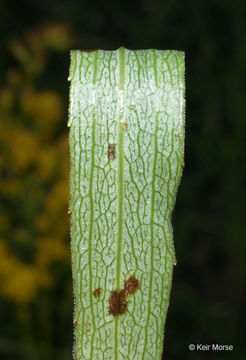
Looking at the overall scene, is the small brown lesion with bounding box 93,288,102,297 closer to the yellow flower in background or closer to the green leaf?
the green leaf

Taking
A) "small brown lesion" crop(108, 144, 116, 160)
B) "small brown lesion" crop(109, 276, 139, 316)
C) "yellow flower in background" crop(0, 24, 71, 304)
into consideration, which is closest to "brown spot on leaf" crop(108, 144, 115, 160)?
"small brown lesion" crop(108, 144, 116, 160)

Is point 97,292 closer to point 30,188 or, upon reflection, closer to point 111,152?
point 111,152

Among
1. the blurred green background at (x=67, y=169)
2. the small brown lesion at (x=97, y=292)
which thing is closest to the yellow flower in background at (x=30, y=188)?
the blurred green background at (x=67, y=169)

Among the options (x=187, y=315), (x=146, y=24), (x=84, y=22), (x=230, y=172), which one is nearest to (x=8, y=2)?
(x=84, y=22)

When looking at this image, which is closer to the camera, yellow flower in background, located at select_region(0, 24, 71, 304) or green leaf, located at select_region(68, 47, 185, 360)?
green leaf, located at select_region(68, 47, 185, 360)

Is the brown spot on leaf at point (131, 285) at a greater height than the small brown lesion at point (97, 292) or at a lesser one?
greater

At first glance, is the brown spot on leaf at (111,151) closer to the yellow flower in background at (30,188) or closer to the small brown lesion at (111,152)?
the small brown lesion at (111,152)

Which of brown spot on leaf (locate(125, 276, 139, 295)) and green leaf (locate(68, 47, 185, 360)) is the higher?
green leaf (locate(68, 47, 185, 360))
